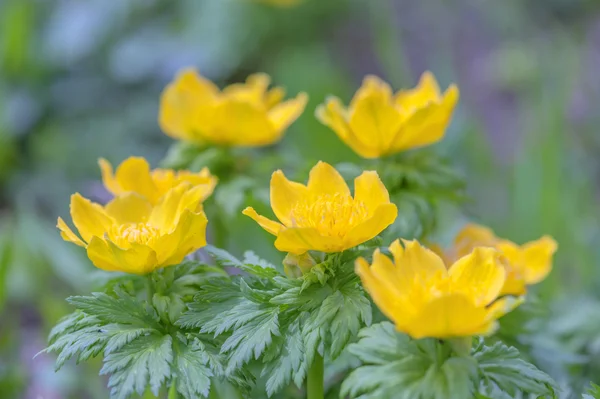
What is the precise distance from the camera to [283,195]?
0.89 meters

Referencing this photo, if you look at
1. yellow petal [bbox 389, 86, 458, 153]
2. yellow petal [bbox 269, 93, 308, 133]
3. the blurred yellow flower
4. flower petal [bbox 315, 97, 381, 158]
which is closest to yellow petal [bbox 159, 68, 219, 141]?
yellow petal [bbox 269, 93, 308, 133]

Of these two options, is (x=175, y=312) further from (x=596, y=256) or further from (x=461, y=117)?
(x=461, y=117)

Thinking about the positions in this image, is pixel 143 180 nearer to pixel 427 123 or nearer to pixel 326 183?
pixel 326 183

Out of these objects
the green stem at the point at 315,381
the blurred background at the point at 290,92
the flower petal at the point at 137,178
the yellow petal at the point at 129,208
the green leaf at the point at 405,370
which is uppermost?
the flower petal at the point at 137,178

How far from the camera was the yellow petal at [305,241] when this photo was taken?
2.55 ft

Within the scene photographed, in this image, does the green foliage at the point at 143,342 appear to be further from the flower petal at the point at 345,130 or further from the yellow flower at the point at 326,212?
the flower petal at the point at 345,130

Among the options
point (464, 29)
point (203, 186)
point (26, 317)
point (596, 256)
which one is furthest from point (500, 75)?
point (203, 186)

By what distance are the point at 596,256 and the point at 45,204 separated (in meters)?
1.74

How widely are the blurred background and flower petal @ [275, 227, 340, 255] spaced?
0.52m

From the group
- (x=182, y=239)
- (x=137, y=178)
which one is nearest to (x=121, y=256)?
(x=182, y=239)

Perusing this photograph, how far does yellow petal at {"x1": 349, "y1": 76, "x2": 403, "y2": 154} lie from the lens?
1024 millimetres

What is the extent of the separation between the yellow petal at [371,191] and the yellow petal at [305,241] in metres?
0.07

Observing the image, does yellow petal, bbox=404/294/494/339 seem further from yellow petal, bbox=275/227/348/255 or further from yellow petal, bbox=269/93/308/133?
yellow petal, bbox=269/93/308/133

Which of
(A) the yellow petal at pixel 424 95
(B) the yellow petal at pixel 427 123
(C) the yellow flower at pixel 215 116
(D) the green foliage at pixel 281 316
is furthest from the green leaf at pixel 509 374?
(C) the yellow flower at pixel 215 116
